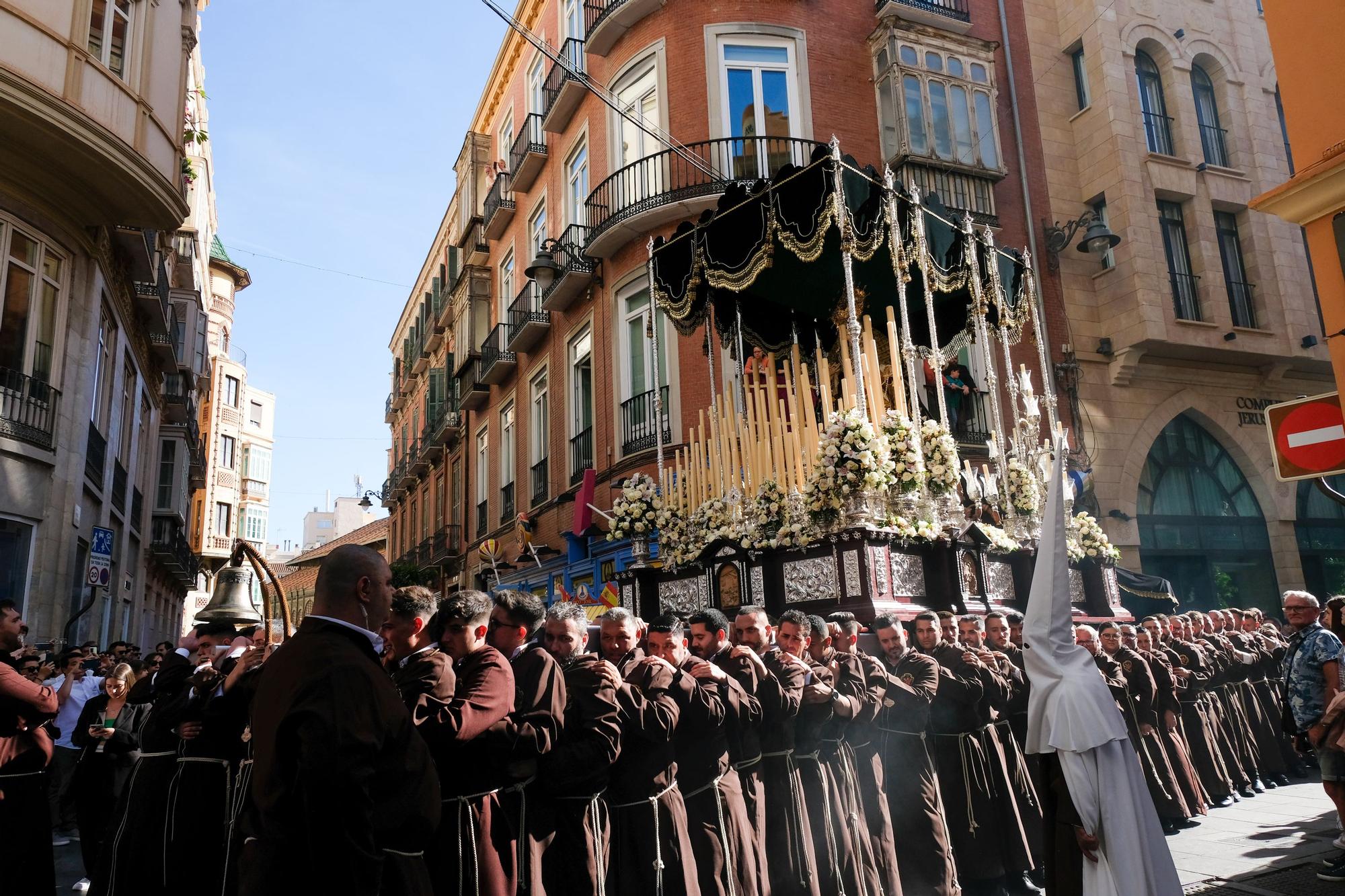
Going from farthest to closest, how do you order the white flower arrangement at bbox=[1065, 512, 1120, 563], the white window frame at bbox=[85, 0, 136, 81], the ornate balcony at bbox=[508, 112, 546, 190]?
1. the ornate balcony at bbox=[508, 112, 546, 190]
2. the white window frame at bbox=[85, 0, 136, 81]
3. the white flower arrangement at bbox=[1065, 512, 1120, 563]

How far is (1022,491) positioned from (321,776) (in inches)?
374

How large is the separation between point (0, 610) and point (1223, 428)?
1943cm

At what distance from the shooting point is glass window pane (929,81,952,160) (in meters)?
17.0

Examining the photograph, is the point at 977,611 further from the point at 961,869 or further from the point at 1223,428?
the point at 1223,428

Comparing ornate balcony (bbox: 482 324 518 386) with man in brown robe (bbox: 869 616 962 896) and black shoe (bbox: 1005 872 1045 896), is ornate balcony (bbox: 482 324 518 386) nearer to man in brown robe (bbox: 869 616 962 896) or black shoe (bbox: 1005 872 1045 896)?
man in brown robe (bbox: 869 616 962 896)

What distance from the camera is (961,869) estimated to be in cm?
633

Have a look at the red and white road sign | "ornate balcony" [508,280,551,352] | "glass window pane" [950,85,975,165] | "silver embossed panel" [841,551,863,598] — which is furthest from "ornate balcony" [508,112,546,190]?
the red and white road sign

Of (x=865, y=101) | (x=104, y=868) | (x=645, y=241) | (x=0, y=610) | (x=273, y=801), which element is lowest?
(x=104, y=868)

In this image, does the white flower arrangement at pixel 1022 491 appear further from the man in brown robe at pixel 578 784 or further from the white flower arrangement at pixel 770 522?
the man in brown robe at pixel 578 784

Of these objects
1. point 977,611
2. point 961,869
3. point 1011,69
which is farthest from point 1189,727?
point 1011,69

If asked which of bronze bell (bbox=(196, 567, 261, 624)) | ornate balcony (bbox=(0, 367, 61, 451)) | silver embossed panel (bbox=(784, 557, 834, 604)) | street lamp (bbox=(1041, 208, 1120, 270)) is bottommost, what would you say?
bronze bell (bbox=(196, 567, 261, 624))

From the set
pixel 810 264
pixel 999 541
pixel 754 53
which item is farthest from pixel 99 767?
pixel 754 53

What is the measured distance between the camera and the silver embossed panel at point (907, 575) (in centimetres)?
869

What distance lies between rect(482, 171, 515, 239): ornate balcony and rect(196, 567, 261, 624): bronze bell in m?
19.2
